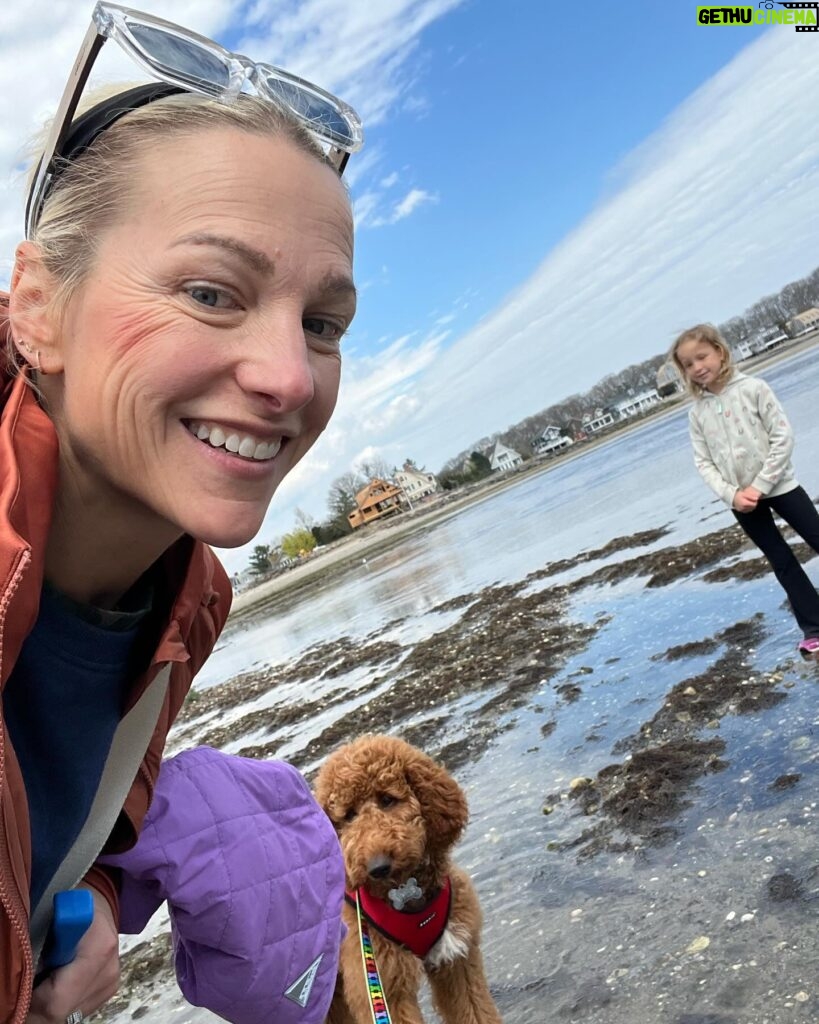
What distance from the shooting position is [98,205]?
1479 millimetres

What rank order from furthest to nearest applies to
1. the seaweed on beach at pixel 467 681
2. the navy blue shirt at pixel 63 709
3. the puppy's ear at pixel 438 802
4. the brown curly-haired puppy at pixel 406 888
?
the seaweed on beach at pixel 467 681, the puppy's ear at pixel 438 802, the brown curly-haired puppy at pixel 406 888, the navy blue shirt at pixel 63 709

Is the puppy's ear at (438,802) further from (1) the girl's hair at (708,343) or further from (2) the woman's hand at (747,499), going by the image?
(1) the girl's hair at (708,343)

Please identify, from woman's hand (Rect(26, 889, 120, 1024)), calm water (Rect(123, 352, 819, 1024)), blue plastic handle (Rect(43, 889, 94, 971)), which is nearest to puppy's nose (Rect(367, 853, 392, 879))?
calm water (Rect(123, 352, 819, 1024))

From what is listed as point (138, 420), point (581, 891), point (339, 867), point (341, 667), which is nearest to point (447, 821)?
point (581, 891)

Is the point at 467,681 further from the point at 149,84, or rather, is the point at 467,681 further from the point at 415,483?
the point at 415,483

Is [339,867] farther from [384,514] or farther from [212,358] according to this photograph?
[384,514]

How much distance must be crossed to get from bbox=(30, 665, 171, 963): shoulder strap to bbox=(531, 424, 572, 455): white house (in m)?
103

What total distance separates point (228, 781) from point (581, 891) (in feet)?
7.46

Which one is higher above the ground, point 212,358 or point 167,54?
point 167,54

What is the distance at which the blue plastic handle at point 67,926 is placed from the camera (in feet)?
5.06

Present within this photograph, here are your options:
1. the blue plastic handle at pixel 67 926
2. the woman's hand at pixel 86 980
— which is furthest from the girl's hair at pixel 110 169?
the woman's hand at pixel 86 980

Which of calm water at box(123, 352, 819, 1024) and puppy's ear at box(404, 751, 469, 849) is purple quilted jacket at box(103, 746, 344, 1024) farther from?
calm water at box(123, 352, 819, 1024)

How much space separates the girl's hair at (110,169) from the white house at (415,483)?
10732 cm

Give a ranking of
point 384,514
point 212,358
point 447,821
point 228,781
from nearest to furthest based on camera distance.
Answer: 1. point 212,358
2. point 228,781
3. point 447,821
4. point 384,514
